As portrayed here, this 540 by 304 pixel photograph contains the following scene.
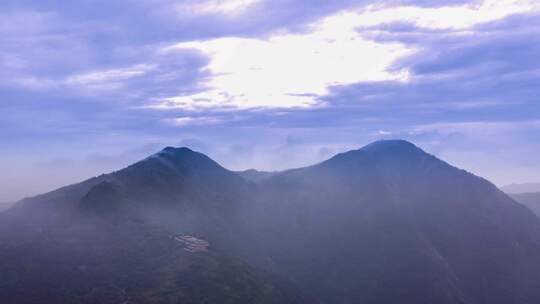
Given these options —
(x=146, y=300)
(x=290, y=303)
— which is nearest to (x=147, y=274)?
(x=146, y=300)

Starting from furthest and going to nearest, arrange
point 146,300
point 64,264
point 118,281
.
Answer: point 64,264
point 118,281
point 146,300

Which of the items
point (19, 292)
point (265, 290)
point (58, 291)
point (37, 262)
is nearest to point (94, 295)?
point (58, 291)

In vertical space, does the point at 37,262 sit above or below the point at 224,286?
above

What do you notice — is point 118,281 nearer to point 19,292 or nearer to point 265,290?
point 19,292

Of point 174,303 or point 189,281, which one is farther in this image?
point 189,281

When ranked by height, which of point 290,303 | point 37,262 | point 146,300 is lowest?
point 290,303

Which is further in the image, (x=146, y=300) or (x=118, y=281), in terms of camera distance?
(x=118, y=281)

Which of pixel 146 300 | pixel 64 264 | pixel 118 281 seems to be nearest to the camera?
pixel 146 300

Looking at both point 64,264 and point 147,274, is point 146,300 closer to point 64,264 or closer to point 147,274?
point 147,274

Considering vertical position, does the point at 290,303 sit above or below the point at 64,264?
below
